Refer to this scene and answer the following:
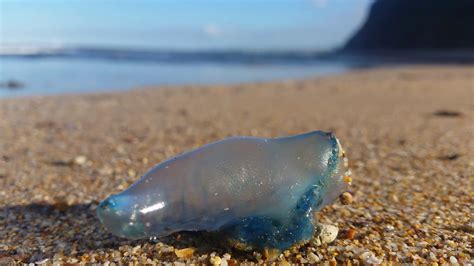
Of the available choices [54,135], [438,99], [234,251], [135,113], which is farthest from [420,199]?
[438,99]

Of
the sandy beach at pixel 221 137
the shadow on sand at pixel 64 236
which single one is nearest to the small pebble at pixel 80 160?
the sandy beach at pixel 221 137

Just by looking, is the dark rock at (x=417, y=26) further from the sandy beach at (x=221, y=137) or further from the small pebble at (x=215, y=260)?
the small pebble at (x=215, y=260)

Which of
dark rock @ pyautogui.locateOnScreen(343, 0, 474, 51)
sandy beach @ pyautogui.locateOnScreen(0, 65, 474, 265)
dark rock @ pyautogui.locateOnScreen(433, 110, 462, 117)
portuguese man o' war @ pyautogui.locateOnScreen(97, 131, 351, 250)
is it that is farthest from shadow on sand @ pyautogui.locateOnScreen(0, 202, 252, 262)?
dark rock @ pyautogui.locateOnScreen(343, 0, 474, 51)

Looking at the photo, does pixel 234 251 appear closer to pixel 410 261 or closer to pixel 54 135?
pixel 410 261

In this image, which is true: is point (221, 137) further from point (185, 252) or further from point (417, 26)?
point (417, 26)

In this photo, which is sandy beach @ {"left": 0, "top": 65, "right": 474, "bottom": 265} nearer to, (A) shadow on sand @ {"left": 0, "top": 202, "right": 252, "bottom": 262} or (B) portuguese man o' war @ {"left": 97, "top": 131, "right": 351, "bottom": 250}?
(A) shadow on sand @ {"left": 0, "top": 202, "right": 252, "bottom": 262}

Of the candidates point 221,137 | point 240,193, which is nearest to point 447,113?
point 221,137
